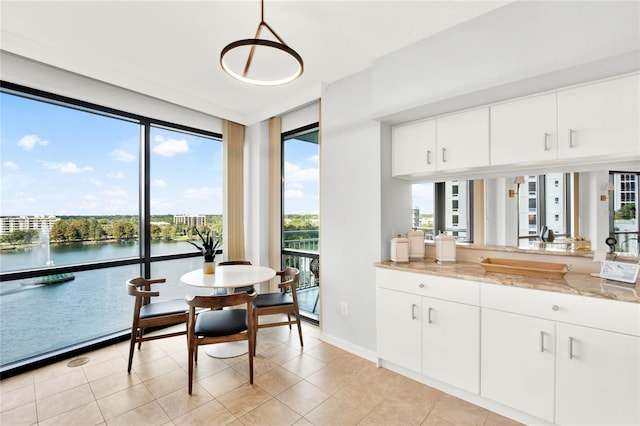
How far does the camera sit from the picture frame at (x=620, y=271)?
1.68 metres

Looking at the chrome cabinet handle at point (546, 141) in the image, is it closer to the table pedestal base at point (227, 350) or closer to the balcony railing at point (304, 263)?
the balcony railing at point (304, 263)

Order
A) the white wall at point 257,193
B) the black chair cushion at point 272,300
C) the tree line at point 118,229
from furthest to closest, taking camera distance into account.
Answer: the white wall at point 257,193 < the black chair cushion at point 272,300 < the tree line at point 118,229

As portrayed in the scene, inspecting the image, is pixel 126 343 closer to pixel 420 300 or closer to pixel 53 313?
pixel 53 313

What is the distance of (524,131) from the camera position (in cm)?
201

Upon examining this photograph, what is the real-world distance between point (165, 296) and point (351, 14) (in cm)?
365

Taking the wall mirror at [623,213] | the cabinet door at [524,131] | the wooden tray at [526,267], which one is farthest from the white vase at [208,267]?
the wall mirror at [623,213]

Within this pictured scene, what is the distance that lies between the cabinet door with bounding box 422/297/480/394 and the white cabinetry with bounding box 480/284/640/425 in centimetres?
7

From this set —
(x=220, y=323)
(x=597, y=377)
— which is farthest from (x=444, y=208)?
(x=220, y=323)

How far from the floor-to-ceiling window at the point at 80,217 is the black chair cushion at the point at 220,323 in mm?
1378

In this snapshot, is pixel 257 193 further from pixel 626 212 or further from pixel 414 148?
pixel 626 212

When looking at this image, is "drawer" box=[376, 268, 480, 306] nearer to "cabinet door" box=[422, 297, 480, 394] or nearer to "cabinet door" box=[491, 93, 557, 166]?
"cabinet door" box=[422, 297, 480, 394]

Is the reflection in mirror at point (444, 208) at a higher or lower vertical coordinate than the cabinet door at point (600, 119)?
lower

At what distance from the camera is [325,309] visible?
3094 mm

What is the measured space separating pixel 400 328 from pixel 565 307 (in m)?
1.14
